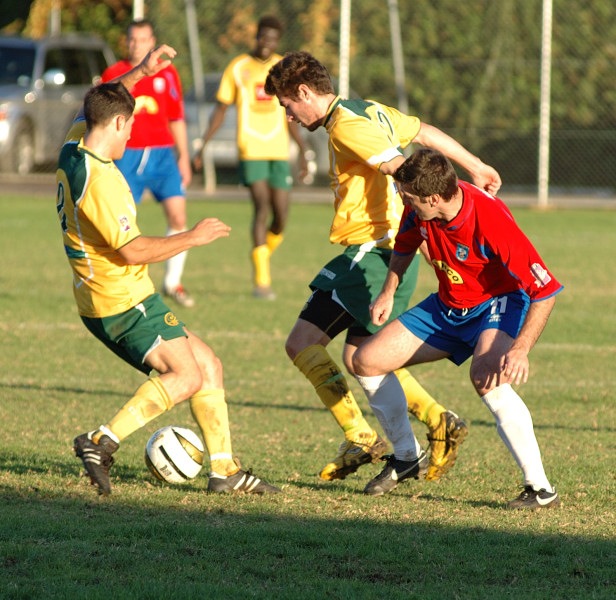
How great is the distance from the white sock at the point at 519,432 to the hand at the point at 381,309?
607 mm

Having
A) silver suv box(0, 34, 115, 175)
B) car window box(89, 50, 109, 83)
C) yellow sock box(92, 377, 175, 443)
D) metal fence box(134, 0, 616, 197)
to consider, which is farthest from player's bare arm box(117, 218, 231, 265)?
car window box(89, 50, 109, 83)

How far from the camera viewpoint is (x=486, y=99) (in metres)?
21.4

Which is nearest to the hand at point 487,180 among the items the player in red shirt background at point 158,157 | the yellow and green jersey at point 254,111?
the player in red shirt background at point 158,157

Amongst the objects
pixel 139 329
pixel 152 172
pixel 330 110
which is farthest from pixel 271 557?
pixel 152 172

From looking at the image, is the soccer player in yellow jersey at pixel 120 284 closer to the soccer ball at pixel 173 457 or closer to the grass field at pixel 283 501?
the soccer ball at pixel 173 457

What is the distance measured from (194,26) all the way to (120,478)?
699 inches

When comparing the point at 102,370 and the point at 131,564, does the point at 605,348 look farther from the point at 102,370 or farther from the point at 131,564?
the point at 131,564

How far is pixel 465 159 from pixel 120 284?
1.69 m

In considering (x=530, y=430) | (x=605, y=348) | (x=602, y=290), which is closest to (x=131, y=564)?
(x=530, y=430)

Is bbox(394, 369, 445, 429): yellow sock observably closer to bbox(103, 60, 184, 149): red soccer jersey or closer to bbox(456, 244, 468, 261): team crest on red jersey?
bbox(456, 244, 468, 261): team crest on red jersey

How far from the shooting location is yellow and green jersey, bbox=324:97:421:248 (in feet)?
15.6

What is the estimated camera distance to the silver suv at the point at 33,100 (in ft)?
62.2

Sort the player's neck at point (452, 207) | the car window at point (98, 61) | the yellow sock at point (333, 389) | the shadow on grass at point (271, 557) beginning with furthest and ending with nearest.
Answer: the car window at point (98, 61)
the yellow sock at point (333, 389)
the player's neck at point (452, 207)
the shadow on grass at point (271, 557)

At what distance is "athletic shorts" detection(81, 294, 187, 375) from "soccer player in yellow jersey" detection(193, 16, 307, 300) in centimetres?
540
